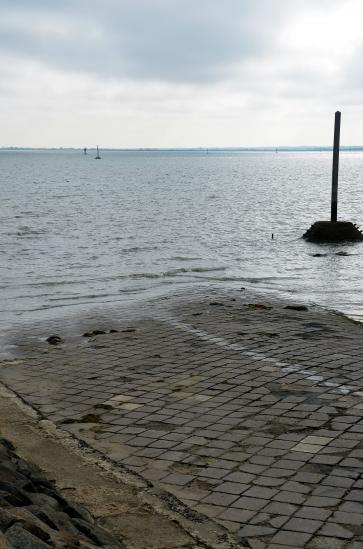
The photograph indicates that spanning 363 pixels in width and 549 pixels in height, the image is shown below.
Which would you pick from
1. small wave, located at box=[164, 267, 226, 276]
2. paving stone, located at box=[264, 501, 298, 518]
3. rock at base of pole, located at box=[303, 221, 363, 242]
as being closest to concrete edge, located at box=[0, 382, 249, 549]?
paving stone, located at box=[264, 501, 298, 518]

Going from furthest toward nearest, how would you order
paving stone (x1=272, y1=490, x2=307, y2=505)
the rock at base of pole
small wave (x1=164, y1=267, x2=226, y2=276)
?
the rock at base of pole
small wave (x1=164, y1=267, x2=226, y2=276)
paving stone (x1=272, y1=490, x2=307, y2=505)

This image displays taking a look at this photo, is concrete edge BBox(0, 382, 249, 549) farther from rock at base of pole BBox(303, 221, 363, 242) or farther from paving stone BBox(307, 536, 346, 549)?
rock at base of pole BBox(303, 221, 363, 242)

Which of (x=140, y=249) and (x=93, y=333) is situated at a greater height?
(x=93, y=333)

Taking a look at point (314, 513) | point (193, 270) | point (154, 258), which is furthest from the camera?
point (154, 258)

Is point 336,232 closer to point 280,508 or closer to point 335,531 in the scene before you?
point 280,508

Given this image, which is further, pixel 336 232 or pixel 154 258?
pixel 336 232

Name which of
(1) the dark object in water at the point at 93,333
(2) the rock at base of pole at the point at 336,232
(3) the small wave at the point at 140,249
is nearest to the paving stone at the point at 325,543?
(1) the dark object in water at the point at 93,333

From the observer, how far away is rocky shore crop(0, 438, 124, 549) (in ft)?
10.4

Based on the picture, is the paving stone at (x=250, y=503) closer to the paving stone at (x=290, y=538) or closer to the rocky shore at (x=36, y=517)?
the paving stone at (x=290, y=538)

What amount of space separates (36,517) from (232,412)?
3.50m

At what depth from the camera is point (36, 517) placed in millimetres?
3551

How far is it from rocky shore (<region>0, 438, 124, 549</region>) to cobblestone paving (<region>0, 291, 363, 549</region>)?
110cm

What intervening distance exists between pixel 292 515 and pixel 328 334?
6074mm

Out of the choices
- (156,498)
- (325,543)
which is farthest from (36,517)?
(325,543)
